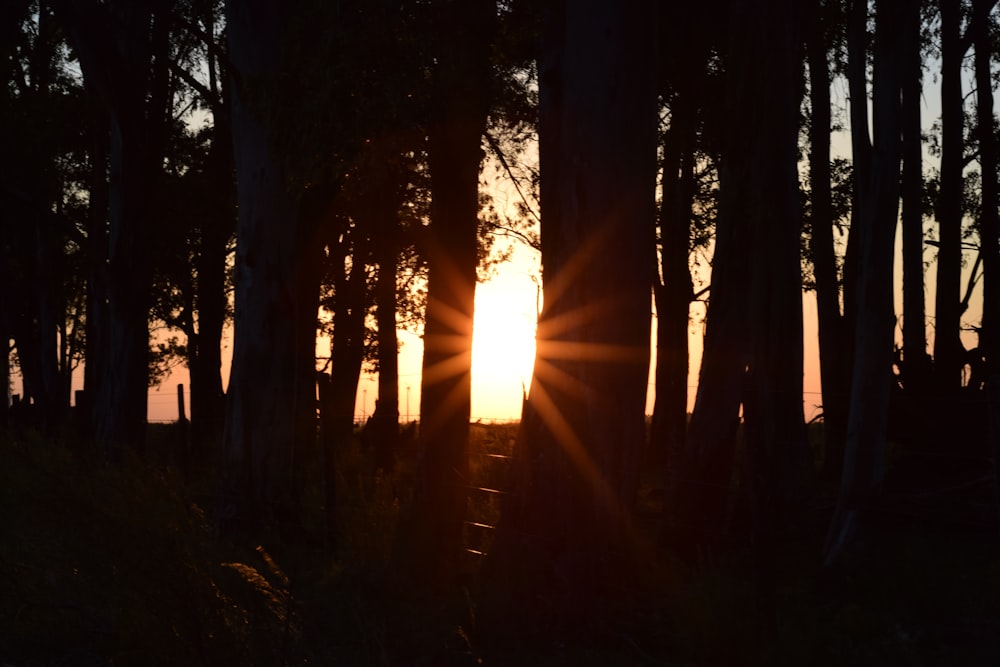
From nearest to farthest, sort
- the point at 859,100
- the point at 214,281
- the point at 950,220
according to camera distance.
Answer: the point at 859,100, the point at 950,220, the point at 214,281

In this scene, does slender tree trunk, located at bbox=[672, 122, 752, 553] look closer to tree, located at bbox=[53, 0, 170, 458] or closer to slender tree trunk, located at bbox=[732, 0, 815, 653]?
slender tree trunk, located at bbox=[732, 0, 815, 653]

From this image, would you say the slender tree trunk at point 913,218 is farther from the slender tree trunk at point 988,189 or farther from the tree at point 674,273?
the tree at point 674,273

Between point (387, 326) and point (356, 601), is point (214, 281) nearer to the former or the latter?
point (387, 326)

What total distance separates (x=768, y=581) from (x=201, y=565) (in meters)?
3.15

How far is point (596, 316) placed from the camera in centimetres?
Result: 923

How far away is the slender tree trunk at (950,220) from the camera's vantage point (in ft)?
53.9

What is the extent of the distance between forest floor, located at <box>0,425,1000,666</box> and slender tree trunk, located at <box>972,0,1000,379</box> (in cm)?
556

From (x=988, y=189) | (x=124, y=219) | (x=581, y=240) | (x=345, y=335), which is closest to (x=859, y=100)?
(x=581, y=240)

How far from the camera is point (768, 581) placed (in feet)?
21.1

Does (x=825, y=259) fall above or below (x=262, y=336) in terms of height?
above

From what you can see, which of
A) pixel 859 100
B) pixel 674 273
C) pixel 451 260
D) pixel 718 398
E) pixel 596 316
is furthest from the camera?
pixel 674 273

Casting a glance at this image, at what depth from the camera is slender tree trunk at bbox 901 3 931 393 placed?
11250 mm

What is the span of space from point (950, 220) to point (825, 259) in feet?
7.02

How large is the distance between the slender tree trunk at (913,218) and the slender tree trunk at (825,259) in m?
1.31
